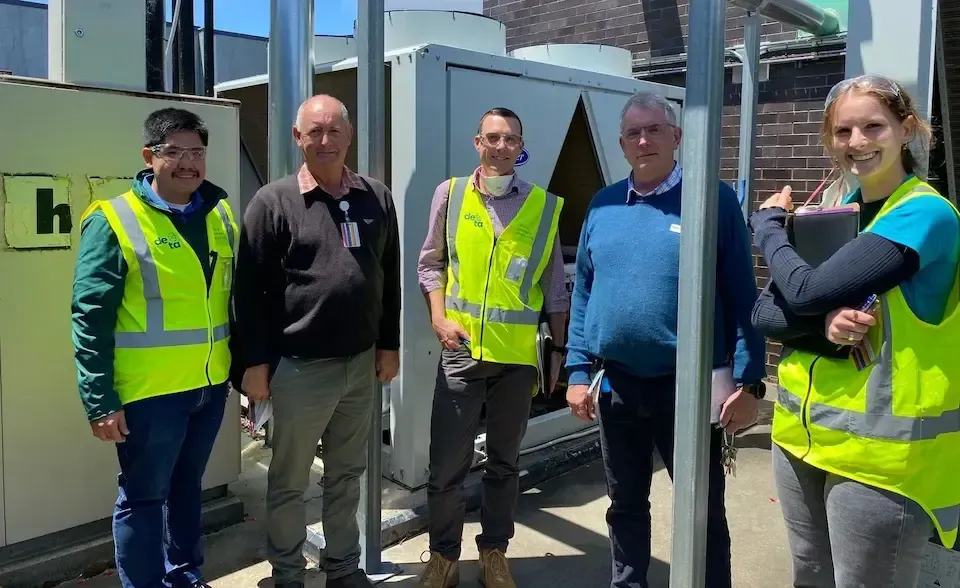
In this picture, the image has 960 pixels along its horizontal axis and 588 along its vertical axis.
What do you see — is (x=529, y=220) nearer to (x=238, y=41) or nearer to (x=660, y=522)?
(x=660, y=522)

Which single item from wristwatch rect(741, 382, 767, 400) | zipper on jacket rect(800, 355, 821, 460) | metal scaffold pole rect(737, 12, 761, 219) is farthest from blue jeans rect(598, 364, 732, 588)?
metal scaffold pole rect(737, 12, 761, 219)

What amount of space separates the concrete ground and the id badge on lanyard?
1.39m

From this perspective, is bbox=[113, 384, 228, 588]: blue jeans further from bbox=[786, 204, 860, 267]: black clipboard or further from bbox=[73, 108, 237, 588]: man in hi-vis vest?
bbox=[786, 204, 860, 267]: black clipboard

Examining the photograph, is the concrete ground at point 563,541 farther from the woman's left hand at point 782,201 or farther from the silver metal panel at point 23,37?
the silver metal panel at point 23,37

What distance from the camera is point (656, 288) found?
217 centimetres

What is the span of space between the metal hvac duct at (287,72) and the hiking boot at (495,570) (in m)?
1.68

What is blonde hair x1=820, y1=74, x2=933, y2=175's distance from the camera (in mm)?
1559

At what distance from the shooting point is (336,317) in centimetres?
239

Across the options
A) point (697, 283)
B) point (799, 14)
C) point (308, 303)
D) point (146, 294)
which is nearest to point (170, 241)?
point (146, 294)

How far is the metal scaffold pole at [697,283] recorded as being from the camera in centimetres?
157

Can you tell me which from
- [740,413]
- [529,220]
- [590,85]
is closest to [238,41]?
[590,85]

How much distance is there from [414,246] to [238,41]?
10.5 meters

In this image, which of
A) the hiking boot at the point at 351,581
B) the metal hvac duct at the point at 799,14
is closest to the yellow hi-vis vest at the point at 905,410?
the metal hvac duct at the point at 799,14

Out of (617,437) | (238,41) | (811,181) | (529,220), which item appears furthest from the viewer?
(238,41)
